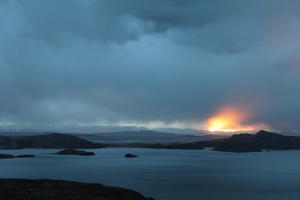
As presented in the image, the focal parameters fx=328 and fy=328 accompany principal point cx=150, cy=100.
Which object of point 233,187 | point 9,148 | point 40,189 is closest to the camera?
point 40,189

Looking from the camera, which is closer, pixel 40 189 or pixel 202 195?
pixel 40 189

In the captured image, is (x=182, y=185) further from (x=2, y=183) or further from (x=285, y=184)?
(x=2, y=183)

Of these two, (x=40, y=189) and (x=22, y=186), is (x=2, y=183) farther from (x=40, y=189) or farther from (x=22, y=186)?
(x=40, y=189)

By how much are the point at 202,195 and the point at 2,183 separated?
94.1 feet

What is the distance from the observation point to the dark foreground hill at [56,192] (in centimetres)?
3497

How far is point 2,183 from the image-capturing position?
146 ft

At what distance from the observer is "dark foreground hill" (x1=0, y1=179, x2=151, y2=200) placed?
35.0 metres

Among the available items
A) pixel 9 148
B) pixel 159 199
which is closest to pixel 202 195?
pixel 159 199

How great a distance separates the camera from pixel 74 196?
35906 millimetres

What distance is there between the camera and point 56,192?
3769 centimetres

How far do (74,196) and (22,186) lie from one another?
10.1 meters

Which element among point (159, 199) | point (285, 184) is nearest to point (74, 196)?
point (159, 199)

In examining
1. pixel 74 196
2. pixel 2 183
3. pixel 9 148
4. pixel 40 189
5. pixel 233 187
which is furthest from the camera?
pixel 9 148

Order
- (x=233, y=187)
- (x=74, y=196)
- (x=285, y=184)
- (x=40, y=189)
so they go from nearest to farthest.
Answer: (x=74, y=196) < (x=40, y=189) < (x=233, y=187) < (x=285, y=184)
